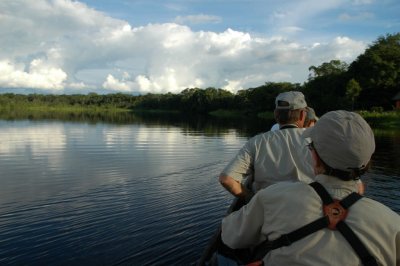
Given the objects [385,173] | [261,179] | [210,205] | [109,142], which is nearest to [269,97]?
[109,142]

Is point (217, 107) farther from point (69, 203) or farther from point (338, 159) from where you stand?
point (338, 159)

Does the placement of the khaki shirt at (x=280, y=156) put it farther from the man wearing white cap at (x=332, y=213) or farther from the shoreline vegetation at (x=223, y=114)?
the shoreline vegetation at (x=223, y=114)

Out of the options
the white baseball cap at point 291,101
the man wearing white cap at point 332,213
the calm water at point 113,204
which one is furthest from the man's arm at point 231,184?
the calm water at point 113,204

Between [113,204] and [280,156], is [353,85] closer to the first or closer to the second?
[113,204]

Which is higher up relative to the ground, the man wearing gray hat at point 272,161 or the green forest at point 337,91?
the green forest at point 337,91

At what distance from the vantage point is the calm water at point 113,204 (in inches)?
297

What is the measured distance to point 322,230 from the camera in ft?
7.06

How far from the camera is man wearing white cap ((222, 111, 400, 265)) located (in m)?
2.13

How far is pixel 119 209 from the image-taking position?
10.3m

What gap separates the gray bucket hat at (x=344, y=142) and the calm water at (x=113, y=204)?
18.0ft

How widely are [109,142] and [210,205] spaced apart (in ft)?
57.0

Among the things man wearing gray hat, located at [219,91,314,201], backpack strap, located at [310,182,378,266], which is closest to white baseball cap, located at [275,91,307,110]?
man wearing gray hat, located at [219,91,314,201]

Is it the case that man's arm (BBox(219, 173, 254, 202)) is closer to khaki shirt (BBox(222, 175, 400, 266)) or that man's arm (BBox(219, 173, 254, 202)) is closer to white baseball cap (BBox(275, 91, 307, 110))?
white baseball cap (BBox(275, 91, 307, 110))

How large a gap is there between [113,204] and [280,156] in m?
7.48
